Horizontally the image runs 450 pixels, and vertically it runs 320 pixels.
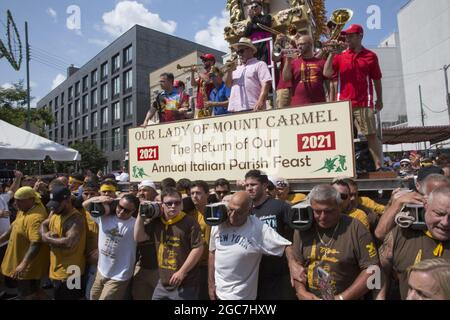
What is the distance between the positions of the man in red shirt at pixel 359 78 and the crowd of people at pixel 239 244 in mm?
1134

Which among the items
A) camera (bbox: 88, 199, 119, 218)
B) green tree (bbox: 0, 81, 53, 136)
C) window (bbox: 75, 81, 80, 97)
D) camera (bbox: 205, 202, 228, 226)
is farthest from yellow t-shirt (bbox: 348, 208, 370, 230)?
window (bbox: 75, 81, 80, 97)

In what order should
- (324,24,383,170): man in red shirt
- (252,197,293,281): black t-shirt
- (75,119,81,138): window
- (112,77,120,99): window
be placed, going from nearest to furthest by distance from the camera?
(252,197,293,281): black t-shirt
(324,24,383,170): man in red shirt
(112,77,120,99): window
(75,119,81,138): window

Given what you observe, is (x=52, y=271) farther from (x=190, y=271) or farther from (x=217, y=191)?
(x=217, y=191)

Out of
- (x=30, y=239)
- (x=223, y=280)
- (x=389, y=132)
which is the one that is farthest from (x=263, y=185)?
(x=389, y=132)

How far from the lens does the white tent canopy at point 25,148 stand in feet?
25.9

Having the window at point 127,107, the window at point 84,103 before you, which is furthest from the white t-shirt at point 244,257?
the window at point 84,103

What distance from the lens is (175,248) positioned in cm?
328

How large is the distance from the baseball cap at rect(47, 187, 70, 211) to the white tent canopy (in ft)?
15.3

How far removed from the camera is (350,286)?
2.44 metres

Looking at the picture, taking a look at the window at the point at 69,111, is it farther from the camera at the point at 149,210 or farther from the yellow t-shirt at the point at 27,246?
the camera at the point at 149,210

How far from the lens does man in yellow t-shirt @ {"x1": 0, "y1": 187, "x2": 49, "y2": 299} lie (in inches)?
163

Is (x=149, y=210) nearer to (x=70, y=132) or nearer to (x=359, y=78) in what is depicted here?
(x=359, y=78)

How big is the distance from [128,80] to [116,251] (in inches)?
1589

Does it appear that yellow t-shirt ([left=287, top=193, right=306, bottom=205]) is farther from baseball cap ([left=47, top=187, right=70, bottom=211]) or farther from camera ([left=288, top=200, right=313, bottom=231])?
baseball cap ([left=47, top=187, right=70, bottom=211])
